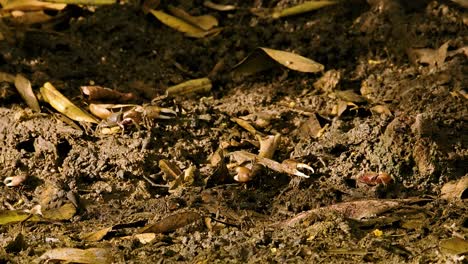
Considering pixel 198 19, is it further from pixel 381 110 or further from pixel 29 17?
pixel 381 110

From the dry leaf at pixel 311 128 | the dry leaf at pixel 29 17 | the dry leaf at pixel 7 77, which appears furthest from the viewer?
the dry leaf at pixel 29 17

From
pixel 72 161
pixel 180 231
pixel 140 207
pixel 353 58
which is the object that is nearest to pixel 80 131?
pixel 72 161

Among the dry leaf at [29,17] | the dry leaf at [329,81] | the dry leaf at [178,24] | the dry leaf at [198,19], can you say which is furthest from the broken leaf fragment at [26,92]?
the dry leaf at [329,81]

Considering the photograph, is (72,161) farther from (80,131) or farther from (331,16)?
(331,16)

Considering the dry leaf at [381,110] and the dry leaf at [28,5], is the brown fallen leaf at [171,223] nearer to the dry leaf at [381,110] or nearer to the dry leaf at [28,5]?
the dry leaf at [381,110]

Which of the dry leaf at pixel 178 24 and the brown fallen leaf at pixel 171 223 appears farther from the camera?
the dry leaf at pixel 178 24

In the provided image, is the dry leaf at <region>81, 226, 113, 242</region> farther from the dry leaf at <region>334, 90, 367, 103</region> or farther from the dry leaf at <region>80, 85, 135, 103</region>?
the dry leaf at <region>334, 90, 367, 103</region>
